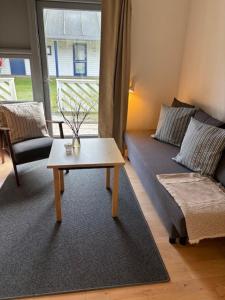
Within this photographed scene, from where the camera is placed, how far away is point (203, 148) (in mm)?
1992

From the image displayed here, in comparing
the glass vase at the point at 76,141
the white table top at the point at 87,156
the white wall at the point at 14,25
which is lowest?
the white table top at the point at 87,156

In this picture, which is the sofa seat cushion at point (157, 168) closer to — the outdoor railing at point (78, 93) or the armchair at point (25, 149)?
the outdoor railing at point (78, 93)

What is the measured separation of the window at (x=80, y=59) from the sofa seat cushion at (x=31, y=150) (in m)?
1.30

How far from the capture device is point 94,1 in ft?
A: 9.36

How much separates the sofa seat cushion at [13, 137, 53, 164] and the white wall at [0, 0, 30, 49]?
1.38 meters

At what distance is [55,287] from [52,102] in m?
2.66

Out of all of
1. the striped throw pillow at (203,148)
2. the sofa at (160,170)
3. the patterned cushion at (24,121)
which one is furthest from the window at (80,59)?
the striped throw pillow at (203,148)

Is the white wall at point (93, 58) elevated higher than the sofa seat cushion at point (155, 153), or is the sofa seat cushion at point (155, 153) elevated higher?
the white wall at point (93, 58)

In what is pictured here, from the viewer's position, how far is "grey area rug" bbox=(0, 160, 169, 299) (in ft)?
4.82

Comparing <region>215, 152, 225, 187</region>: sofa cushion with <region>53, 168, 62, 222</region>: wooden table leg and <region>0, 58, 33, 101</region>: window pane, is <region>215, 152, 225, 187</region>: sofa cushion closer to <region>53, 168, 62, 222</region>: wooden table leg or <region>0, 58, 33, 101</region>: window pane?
<region>53, 168, 62, 222</region>: wooden table leg

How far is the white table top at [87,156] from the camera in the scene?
1.86 metres

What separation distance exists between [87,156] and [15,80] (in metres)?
2.01

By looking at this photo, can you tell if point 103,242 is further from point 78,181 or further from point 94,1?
point 94,1

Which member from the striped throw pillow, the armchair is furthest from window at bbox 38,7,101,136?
the striped throw pillow
